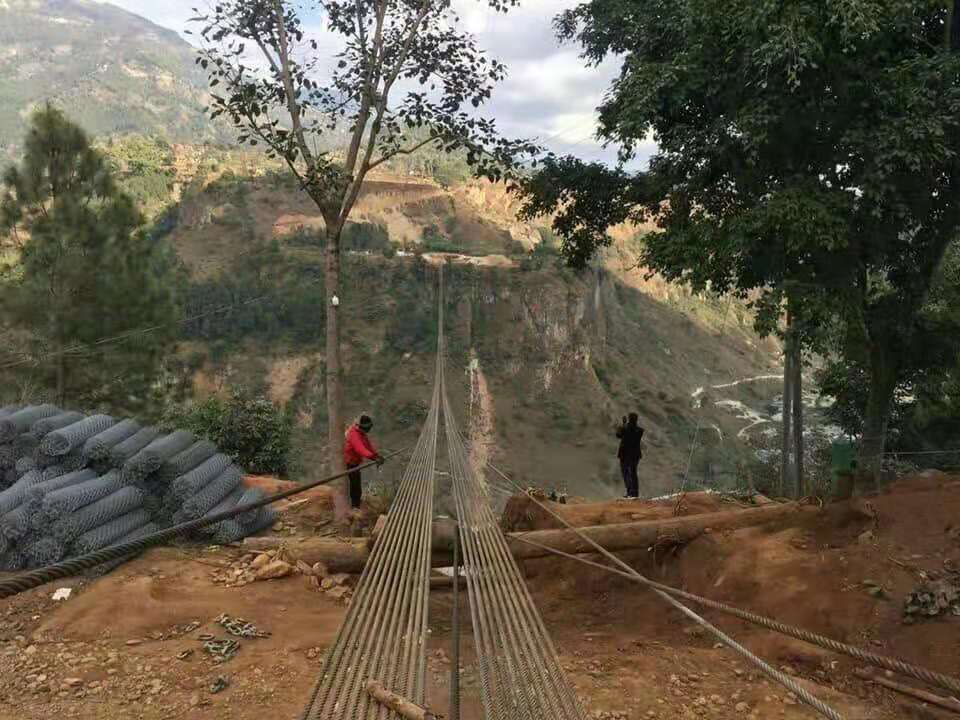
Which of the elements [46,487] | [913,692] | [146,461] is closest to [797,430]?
[913,692]

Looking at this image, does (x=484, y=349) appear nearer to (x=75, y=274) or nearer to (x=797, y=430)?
(x=75, y=274)

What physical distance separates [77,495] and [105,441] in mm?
600

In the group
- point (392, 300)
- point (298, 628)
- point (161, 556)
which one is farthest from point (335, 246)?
point (392, 300)

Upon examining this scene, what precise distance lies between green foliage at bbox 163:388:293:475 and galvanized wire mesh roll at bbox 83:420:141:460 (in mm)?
2823

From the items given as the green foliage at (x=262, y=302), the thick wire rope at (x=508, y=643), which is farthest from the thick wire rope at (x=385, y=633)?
the green foliage at (x=262, y=302)

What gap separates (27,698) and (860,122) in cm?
435

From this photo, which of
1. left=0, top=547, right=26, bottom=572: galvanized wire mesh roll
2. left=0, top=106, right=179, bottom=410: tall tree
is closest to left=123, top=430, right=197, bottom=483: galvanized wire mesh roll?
left=0, top=547, right=26, bottom=572: galvanized wire mesh roll

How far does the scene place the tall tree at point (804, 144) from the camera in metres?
3.23

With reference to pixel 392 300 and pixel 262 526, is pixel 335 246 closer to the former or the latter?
pixel 262 526

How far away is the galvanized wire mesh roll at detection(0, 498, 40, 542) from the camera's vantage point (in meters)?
3.05

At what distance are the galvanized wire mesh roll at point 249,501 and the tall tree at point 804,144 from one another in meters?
2.87

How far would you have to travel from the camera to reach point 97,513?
3.26m

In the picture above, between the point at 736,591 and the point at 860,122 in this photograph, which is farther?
the point at 860,122

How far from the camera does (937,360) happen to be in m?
4.72
